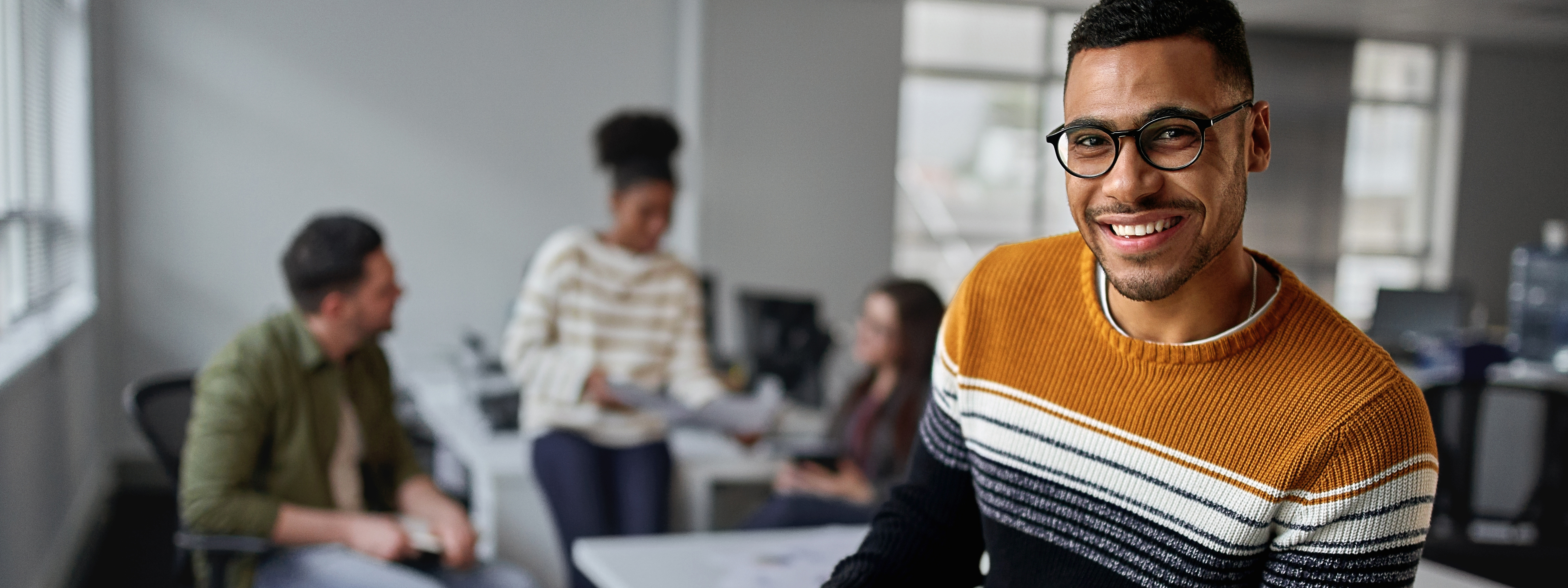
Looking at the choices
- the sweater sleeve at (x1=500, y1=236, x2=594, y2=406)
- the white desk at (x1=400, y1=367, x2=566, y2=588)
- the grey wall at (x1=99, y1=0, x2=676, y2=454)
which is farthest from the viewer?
the grey wall at (x1=99, y1=0, x2=676, y2=454)

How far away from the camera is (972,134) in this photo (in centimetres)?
755

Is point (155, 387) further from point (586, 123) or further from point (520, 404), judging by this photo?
point (586, 123)

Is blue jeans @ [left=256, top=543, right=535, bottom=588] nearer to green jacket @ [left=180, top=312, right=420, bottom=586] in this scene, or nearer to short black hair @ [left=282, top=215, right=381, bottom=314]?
green jacket @ [left=180, top=312, right=420, bottom=586]

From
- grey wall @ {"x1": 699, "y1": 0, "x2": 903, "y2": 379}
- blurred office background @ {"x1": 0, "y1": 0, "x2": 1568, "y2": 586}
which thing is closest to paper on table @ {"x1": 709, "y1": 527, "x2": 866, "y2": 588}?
Answer: blurred office background @ {"x1": 0, "y1": 0, "x2": 1568, "y2": 586}

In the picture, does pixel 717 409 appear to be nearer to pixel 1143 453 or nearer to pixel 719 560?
pixel 719 560

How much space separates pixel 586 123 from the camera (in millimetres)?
5832

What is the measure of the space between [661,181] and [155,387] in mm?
1216

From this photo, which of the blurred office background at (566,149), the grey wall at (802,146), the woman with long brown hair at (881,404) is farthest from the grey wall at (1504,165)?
the woman with long brown hair at (881,404)

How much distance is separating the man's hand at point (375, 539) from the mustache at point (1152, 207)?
1.59 metres

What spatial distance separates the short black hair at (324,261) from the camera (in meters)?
2.25

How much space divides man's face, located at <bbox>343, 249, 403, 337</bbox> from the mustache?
1684 millimetres

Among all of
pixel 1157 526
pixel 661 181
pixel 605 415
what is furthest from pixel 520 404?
pixel 1157 526

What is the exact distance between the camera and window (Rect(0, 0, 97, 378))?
129 inches

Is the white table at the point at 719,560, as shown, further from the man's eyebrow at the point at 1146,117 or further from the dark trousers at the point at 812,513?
the man's eyebrow at the point at 1146,117
